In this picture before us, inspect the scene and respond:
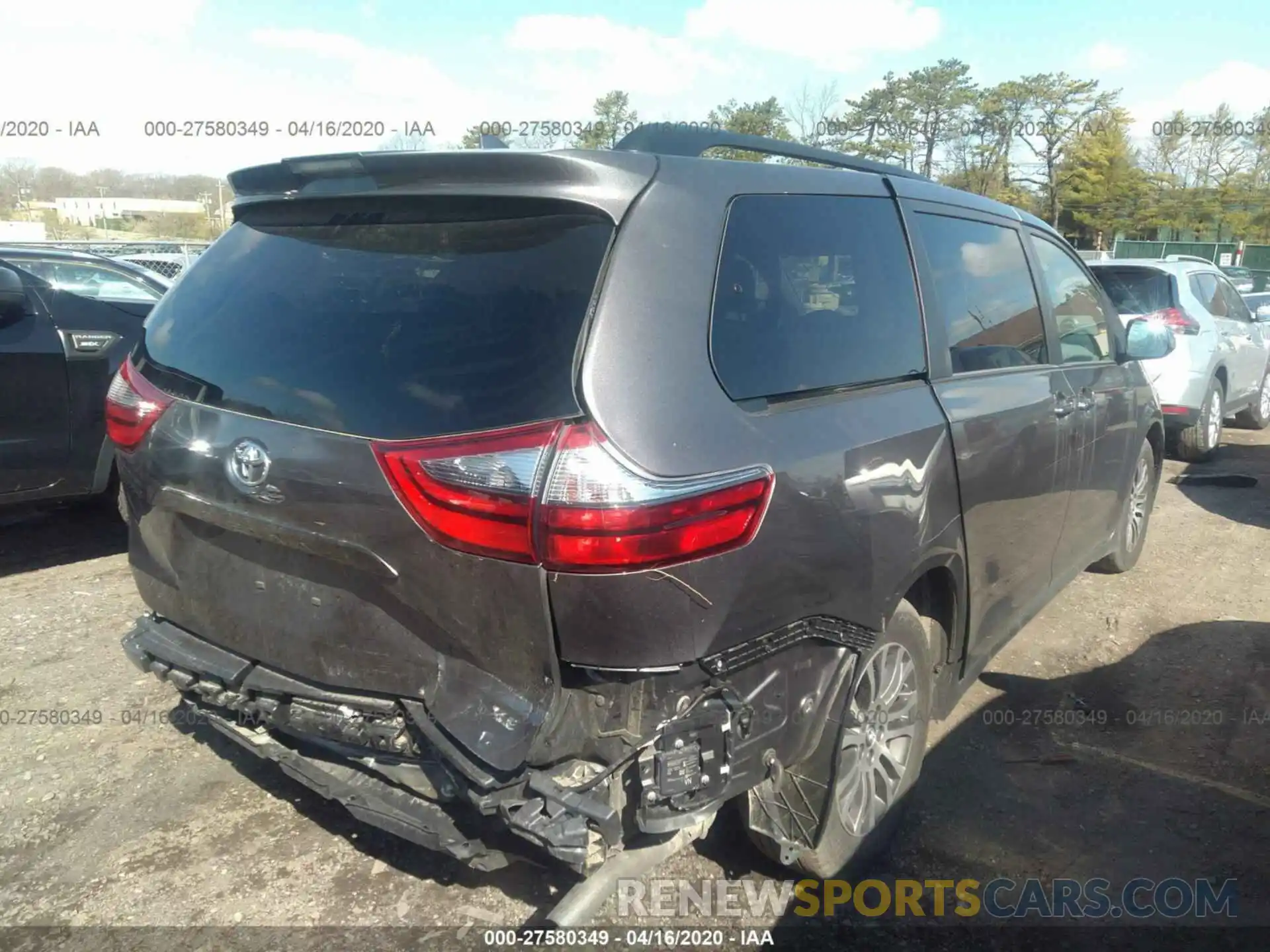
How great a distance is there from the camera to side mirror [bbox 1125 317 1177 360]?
4.65 metres

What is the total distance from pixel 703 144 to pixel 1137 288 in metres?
6.94

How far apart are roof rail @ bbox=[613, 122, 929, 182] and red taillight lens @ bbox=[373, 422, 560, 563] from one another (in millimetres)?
878

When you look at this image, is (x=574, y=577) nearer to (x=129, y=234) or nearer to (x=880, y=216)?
(x=880, y=216)

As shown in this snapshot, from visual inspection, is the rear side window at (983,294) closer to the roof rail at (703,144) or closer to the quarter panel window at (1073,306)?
the quarter panel window at (1073,306)

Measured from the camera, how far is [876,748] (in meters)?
2.80

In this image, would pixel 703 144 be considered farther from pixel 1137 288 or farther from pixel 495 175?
pixel 1137 288

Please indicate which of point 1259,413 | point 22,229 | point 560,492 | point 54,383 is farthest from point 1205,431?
point 22,229

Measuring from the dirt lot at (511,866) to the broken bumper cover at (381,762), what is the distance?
1.70 feet

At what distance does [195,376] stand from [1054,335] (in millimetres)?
3158

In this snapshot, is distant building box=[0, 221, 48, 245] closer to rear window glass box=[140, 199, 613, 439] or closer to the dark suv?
rear window glass box=[140, 199, 613, 439]

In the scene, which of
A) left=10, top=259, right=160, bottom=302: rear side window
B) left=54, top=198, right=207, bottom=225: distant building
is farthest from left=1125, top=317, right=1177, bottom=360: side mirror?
left=54, top=198, right=207, bottom=225: distant building

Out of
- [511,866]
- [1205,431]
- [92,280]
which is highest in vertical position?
[92,280]

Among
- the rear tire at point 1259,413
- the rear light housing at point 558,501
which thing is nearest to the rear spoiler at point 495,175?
the rear light housing at point 558,501

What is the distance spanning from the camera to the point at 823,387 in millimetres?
2457
